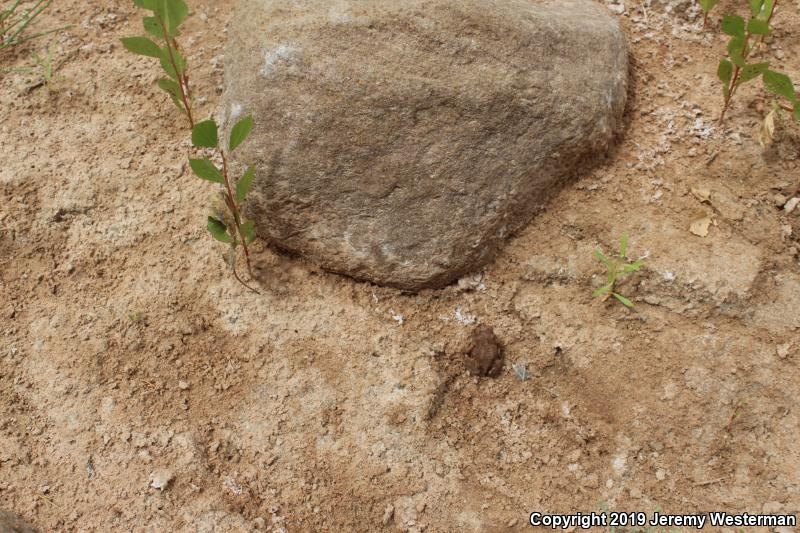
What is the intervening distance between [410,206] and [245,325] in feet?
2.17

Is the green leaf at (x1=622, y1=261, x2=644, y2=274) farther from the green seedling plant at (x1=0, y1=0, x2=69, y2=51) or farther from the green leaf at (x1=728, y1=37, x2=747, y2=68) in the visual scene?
the green seedling plant at (x1=0, y1=0, x2=69, y2=51)

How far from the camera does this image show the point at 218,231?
216 cm

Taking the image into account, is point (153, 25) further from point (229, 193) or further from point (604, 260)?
point (604, 260)

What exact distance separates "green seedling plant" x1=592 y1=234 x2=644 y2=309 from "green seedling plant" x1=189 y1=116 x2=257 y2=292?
3.72 feet

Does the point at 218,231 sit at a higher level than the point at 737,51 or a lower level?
lower

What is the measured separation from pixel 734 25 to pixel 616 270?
920 millimetres

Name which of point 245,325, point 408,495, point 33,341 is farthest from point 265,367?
point 33,341

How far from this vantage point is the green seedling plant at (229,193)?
1.98 meters

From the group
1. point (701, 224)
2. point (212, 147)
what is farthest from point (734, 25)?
point (212, 147)

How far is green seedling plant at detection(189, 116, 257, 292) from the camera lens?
1.98 metres

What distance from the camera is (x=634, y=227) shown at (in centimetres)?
234

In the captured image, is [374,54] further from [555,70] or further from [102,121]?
[102,121]

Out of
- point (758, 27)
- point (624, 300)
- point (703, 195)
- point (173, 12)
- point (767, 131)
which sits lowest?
point (624, 300)

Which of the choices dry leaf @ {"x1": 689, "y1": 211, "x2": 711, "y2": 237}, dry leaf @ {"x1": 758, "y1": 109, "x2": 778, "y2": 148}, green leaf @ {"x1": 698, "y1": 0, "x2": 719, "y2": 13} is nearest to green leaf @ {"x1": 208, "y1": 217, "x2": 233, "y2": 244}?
dry leaf @ {"x1": 689, "y1": 211, "x2": 711, "y2": 237}
